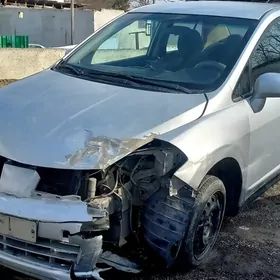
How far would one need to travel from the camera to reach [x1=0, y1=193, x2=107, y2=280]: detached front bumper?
2.87m

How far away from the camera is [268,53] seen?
4395mm

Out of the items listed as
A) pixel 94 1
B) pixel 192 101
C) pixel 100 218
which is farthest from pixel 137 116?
pixel 94 1

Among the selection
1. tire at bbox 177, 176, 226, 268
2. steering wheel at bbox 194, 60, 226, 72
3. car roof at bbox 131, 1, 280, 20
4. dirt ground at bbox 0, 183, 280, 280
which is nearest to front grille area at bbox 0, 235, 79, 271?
dirt ground at bbox 0, 183, 280, 280

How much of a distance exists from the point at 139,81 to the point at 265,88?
37.1 inches

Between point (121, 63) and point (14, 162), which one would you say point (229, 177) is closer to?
point (121, 63)

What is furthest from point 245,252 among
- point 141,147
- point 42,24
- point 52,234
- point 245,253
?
point 42,24

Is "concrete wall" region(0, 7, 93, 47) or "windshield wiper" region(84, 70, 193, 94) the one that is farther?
"concrete wall" region(0, 7, 93, 47)

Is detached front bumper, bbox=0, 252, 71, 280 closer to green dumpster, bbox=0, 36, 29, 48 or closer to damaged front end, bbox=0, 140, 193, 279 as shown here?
damaged front end, bbox=0, 140, 193, 279

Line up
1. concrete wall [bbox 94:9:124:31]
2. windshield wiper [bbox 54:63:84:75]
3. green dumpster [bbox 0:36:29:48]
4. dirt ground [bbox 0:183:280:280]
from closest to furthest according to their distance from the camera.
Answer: dirt ground [bbox 0:183:280:280], windshield wiper [bbox 54:63:84:75], green dumpster [bbox 0:36:29:48], concrete wall [bbox 94:9:124:31]

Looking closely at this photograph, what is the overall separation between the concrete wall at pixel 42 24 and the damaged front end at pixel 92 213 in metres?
31.8

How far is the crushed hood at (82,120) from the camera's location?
9.89 ft

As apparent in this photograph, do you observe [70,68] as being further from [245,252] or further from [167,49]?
[245,252]

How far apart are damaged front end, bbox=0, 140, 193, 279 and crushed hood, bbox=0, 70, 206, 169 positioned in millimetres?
88

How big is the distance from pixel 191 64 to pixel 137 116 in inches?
38.5
